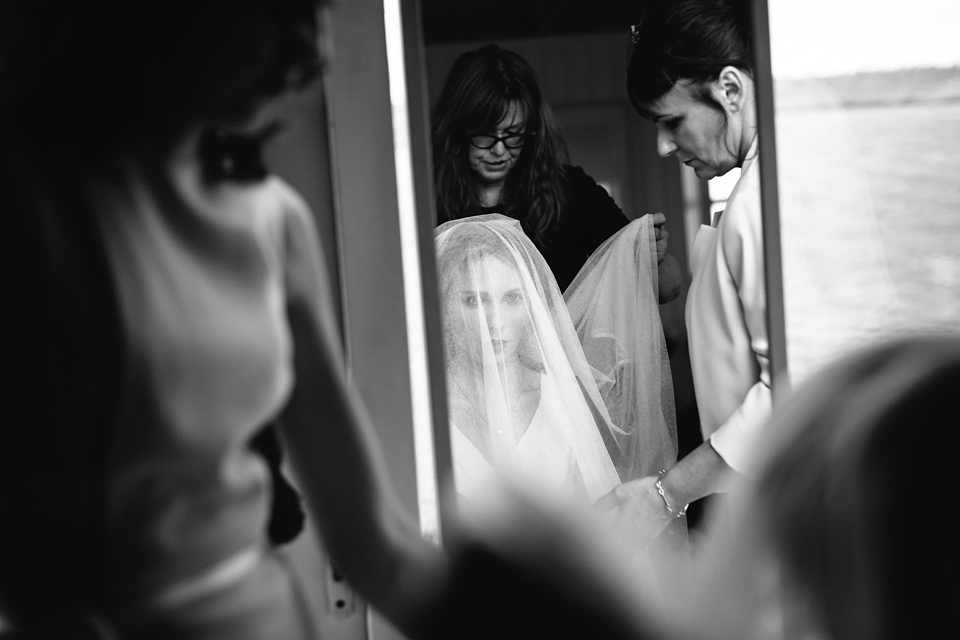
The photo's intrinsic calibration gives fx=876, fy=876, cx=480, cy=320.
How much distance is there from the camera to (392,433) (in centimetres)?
78

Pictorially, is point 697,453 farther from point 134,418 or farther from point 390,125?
point 134,418

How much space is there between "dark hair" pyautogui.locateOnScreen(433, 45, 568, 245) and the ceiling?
2.5 inches

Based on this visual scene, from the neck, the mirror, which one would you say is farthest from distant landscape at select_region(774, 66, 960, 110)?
the neck

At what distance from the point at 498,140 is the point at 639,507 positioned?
0.46 m

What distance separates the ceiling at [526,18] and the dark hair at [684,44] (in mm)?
146

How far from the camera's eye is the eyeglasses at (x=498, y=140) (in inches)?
38.2

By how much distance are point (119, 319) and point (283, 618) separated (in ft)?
0.75

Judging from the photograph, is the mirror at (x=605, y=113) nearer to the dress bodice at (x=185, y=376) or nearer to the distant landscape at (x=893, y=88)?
the distant landscape at (x=893, y=88)

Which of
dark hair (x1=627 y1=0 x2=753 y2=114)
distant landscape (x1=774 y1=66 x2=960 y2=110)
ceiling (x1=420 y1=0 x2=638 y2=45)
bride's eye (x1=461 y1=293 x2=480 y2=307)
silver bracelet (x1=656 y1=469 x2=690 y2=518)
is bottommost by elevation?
silver bracelet (x1=656 y1=469 x2=690 y2=518)

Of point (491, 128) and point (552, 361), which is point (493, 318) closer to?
point (552, 361)

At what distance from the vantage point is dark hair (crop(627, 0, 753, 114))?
1.00m

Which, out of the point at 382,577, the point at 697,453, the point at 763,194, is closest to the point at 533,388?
the point at 697,453

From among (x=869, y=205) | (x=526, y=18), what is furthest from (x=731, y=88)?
(x=526, y=18)

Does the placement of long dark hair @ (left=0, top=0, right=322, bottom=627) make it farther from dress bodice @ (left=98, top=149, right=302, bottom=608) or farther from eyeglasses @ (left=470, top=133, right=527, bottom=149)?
eyeglasses @ (left=470, top=133, right=527, bottom=149)
